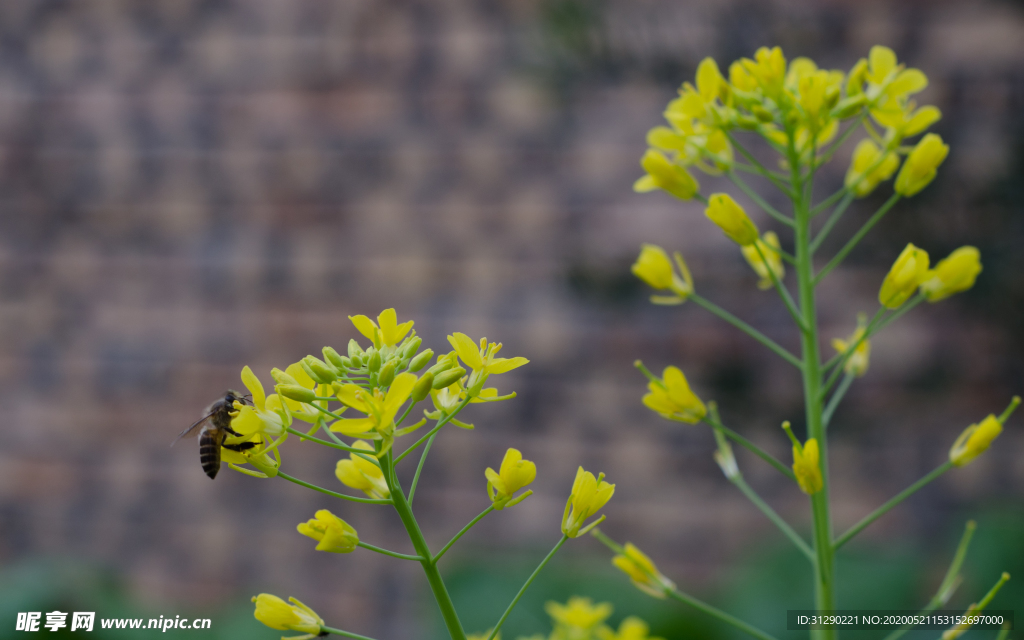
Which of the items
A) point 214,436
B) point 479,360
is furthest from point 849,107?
point 214,436

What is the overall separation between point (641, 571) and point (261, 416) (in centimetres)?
26

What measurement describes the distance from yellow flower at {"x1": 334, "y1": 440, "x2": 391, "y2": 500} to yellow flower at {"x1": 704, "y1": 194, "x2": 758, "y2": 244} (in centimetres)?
26

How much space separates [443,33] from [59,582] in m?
1.34

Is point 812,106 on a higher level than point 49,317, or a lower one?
lower

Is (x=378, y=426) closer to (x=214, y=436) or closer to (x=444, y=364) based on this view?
(x=444, y=364)

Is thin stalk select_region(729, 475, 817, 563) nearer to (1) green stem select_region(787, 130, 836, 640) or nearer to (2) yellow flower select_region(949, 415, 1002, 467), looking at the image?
(1) green stem select_region(787, 130, 836, 640)

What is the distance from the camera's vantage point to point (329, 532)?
0.37 m

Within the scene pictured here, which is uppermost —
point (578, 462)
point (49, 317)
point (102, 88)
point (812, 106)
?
point (102, 88)

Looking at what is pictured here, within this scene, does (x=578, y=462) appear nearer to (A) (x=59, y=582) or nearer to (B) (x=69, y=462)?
(A) (x=59, y=582)

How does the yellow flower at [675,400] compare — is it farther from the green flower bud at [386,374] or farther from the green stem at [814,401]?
the green flower bud at [386,374]

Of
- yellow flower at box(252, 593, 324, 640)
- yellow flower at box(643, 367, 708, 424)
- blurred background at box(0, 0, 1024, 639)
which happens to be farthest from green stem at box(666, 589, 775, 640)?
blurred background at box(0, 0, 1024, 639)

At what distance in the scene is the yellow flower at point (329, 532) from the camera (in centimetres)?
37

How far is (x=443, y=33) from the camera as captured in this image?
1576 mm

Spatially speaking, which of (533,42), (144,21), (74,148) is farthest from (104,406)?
(533,42)
